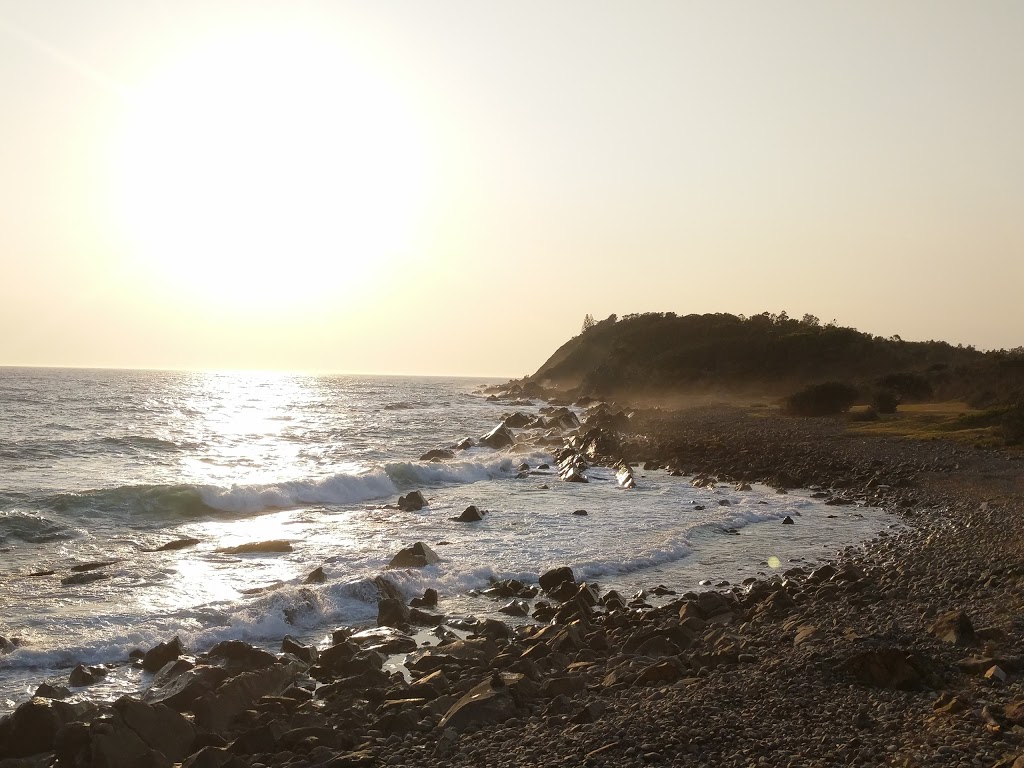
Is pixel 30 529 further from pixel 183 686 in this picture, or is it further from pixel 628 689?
pixel 628 689

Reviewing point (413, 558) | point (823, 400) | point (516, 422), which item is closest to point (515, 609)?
point (413, 558)

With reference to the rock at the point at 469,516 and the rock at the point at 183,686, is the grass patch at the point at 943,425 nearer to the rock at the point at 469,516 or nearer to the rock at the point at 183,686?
the rock at the point at 469,516

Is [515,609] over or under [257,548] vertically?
over

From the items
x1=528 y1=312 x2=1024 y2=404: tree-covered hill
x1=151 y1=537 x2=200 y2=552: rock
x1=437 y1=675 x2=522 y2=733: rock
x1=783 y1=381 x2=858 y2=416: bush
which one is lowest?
x1=151 y1=537 x2=200 y2=552: rock

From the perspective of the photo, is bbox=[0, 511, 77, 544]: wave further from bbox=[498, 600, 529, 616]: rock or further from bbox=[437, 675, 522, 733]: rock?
bbox=[437, 675, 522, 733]: rock

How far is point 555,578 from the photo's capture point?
1498cm

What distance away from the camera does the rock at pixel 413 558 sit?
16.5 m

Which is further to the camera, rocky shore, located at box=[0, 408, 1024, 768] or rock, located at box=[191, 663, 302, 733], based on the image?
rock, located at box=[191, 663, 302, 733]

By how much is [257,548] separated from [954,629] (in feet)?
47.3

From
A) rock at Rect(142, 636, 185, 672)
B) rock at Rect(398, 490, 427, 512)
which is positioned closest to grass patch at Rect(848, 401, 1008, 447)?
rock at Rect(398, 490, 427, 512)

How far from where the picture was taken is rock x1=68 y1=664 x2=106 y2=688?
33.4 feet

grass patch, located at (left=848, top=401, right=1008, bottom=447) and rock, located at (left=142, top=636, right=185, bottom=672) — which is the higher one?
grass patch, located at (left=848, top=401, right=1008, bottom=447)

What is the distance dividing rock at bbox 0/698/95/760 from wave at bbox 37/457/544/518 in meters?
15.3

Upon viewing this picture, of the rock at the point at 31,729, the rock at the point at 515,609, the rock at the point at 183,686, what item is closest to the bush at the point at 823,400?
the rock at the point at 515,609
